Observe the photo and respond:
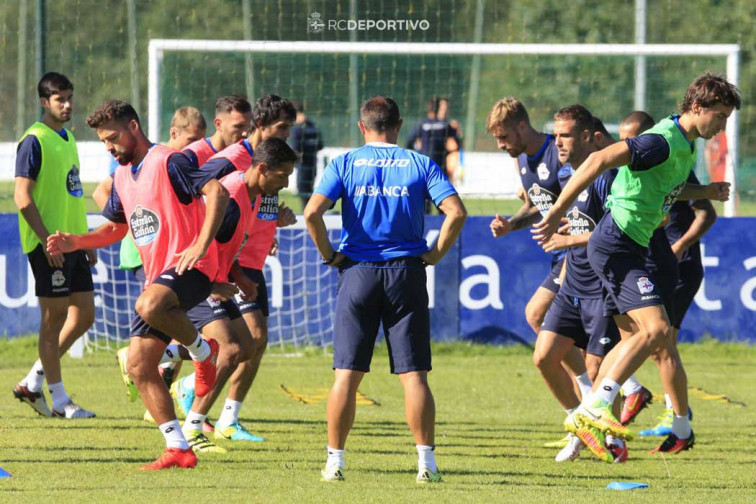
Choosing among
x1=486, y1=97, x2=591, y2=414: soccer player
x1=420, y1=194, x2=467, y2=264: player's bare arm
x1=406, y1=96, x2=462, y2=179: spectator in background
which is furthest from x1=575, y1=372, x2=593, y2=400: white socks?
x1=406, y1=96, x2=462, y2=179: spectator in background

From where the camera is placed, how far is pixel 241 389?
8617 millimetres

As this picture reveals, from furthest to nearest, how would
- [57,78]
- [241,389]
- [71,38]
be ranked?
[71,38] < [57,78] < [241,389]

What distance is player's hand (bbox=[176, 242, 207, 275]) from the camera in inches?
273

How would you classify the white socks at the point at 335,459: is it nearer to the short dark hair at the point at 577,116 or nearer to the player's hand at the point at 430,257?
the player's hand at the point at 430,257

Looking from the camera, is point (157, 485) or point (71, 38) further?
point (71, 38)

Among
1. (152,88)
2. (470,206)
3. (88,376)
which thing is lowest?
(88,376)

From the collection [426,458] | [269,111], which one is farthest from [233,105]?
[426,458]

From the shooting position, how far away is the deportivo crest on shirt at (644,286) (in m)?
7.15

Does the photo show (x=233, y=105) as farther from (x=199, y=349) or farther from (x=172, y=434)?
(x=172, y=434)

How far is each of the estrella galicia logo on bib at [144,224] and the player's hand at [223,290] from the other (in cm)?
50

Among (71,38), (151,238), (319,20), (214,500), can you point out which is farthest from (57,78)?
(71,38)

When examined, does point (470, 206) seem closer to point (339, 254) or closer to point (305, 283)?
point (305, 283)

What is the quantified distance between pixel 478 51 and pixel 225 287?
8.38m

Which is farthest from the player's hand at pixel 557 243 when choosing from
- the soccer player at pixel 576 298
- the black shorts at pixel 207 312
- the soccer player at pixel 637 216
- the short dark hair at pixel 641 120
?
the black shorts at pixel 207 312
